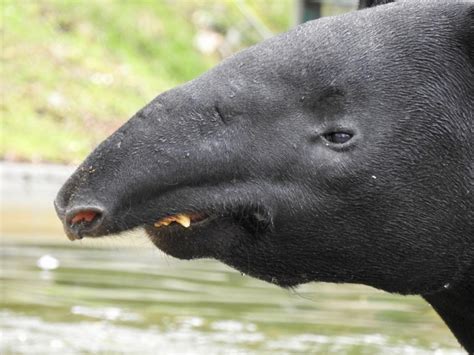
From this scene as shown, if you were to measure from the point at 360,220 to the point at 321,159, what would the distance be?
7.9 inches

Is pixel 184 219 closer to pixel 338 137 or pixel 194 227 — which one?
pixel 194 227

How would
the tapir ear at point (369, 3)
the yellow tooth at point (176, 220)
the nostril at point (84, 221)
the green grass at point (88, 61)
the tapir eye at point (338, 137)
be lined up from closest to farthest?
the nostril at point (84, 221)
the yellow tooth at point (176, 220)
the tapir eye at point (338, 137)
the tapir ear at point (369, 3)
the green grass at point (88, 61)

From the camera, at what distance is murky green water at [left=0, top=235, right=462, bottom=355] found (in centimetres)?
792

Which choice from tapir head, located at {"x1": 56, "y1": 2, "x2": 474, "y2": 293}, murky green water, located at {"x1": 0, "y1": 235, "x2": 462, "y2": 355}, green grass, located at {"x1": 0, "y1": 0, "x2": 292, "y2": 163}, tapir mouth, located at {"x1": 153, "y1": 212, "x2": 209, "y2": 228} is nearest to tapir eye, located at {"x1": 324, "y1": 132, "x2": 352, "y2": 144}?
tapir head, located at {"x1": 56, "y1": 2, "x2": 474, "y2": 293}

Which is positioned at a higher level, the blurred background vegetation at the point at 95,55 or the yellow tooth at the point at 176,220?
the blurred background vegetation at the point at 95,55

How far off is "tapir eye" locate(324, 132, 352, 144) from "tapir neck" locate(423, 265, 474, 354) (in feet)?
1.77

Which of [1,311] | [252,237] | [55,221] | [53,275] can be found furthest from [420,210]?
[55,221]

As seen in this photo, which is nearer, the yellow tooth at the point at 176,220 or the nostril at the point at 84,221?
the nostril at the point at 84,221

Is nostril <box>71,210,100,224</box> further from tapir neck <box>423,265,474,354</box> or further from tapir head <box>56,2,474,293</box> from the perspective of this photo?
tapir neck <box>423,265,474,354</box>

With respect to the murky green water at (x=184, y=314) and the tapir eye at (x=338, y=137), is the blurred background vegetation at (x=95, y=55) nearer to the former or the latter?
the murky green water at (x=184, y=314)

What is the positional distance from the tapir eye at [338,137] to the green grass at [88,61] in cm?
1545

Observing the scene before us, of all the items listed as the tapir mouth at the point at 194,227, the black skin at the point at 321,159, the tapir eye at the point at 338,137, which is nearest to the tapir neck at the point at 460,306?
the black skin at the point at 321,159

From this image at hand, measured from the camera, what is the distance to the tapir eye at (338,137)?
11.9 feet

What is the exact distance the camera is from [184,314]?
8.95 meters
